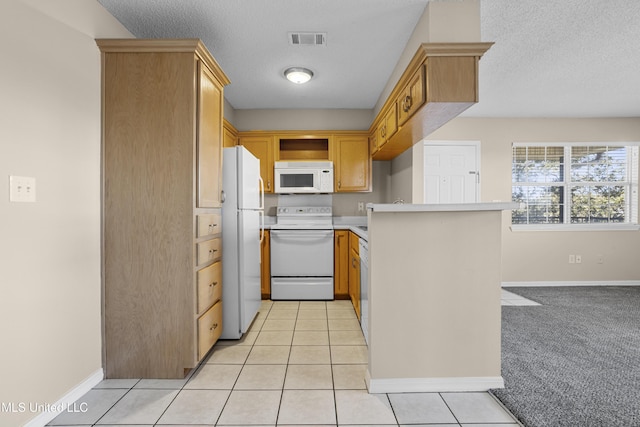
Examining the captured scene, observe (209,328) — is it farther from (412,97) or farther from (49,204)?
(412,97)

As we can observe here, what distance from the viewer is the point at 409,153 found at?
12.4ft

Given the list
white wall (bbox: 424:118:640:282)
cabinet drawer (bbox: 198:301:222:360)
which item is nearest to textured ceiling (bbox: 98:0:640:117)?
white wall (bbox: 424:118:640:282)

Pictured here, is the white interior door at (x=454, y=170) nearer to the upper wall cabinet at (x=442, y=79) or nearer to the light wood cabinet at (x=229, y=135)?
the upper wall cabinet at (x=442, y=79)

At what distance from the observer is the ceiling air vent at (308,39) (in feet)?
7.82

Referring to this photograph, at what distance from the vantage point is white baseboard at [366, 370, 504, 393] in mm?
1807

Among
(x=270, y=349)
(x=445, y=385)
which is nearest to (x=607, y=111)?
(x=445, y=385)

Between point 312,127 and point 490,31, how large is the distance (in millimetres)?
2272

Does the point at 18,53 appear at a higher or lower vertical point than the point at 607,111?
lower

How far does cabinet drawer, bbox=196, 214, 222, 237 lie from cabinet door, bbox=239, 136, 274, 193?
1.61 metres

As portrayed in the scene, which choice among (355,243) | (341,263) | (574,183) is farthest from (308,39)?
(574,183)

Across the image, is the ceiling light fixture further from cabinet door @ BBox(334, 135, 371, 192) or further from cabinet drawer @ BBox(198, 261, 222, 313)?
cabinet drawer @ BBox(198, 261, 222, 313)

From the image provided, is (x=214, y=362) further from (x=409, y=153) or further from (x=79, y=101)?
(x=409, y=153)

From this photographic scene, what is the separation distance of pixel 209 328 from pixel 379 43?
246cm

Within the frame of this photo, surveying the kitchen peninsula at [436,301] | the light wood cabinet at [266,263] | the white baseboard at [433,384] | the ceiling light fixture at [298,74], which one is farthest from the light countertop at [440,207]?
the light wood cabinet at [266,263]
